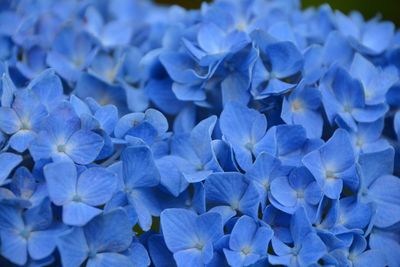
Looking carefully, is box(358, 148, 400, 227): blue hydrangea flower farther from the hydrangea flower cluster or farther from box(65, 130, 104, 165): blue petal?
box(65, 130, 104, 165): blue petal

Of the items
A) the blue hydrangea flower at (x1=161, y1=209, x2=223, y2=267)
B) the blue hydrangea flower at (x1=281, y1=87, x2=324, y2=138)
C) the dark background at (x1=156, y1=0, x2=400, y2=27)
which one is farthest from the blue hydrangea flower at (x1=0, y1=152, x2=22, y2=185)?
the dark background at (x1=156, y1=0, x2=400, y2=27)

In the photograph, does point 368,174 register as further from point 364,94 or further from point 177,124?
point 177,124

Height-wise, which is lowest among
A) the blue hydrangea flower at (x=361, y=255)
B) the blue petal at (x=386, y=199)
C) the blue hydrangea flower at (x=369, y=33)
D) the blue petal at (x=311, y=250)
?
the blue hydrangea flower at (x=361, y=255)

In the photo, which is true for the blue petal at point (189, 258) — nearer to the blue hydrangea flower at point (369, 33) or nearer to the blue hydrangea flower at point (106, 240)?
the blue hydrangea flower at point (106, 240)

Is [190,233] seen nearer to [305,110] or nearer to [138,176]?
[138,176]

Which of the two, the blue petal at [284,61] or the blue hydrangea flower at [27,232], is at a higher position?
the blue petal at [284,61]

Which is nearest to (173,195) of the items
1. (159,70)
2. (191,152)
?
(191,152)

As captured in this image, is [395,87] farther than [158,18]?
No

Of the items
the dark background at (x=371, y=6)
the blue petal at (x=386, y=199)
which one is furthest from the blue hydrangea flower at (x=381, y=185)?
the dark background at (x=371, y=6)
